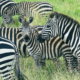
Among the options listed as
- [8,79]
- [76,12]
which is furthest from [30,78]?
[76,12]

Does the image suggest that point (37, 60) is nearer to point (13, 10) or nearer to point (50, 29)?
point (50, 29)

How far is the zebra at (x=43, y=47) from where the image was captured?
700 centimetres

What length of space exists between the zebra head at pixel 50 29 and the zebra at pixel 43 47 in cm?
25

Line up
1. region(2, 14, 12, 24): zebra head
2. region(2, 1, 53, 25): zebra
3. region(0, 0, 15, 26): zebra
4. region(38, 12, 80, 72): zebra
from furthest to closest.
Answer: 1. region(0, 0, 15, 26): zebra
2. region(2, 1, 53, 25): zebra
3. region(2, 14, 12, 24): zebra head
4. region(38, 12, 80, 72): zebra

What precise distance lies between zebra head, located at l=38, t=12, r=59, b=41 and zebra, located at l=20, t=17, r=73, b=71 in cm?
25

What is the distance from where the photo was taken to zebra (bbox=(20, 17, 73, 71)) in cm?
700

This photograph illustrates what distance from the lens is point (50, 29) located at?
7.02 metres

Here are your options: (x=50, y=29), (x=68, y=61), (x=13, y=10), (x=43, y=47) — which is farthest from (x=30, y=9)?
(x=68, y=61)

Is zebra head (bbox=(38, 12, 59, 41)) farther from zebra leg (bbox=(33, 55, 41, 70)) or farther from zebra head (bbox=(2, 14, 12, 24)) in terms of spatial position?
zebra head (bbox=(2, 14, 12, 24))

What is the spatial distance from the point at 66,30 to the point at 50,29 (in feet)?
1.55

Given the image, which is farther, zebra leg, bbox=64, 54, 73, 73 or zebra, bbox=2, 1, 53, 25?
zebra, bbox=2, 1, 53, 25

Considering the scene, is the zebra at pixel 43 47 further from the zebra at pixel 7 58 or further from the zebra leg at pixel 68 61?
the zebra at pixel 7 58

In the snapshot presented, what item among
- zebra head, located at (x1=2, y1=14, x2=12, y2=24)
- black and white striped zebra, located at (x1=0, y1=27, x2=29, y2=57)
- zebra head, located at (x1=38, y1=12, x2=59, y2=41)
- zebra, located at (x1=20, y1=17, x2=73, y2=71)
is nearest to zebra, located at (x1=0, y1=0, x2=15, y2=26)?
zebra head, located at (x1=2, y1=14, x2=12, y2=24)

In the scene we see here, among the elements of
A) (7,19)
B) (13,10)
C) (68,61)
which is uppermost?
(13,10)
